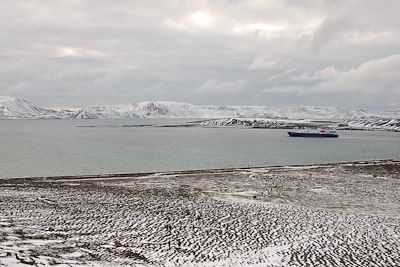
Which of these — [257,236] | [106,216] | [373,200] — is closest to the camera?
[257,236]

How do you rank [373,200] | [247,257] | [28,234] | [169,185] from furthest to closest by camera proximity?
[169,185]
[373,200]
[28,234]
[247,257]

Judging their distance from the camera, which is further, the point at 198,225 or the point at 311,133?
the point at 311,133

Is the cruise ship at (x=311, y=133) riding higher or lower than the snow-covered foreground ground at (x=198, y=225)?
higher

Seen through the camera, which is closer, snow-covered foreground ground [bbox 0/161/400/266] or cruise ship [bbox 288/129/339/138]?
snow-covered foreground ground [bbox 0/161/400/266]

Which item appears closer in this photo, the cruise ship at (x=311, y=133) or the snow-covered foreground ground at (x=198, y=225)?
the snow-covered foreground ground at (x=198, y=225)

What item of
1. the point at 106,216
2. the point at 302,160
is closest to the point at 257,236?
the point at 106,216

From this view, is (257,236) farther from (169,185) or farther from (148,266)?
(169,185)

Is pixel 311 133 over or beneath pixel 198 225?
over

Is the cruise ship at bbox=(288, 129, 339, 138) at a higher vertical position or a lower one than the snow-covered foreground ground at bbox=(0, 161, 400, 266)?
higher
